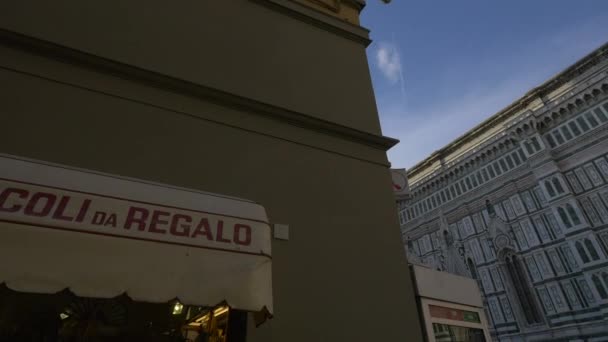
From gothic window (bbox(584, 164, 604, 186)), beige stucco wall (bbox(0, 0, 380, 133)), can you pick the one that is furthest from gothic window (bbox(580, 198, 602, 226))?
beige stucco wall (bbox(0, 0, 380, 133))

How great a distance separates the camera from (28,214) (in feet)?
6.73

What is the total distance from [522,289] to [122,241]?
1031 inches

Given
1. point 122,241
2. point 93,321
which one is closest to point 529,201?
point 93,321

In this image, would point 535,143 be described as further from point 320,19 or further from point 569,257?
point 320,19

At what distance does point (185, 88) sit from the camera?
3.87 m

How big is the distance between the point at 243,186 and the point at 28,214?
187 centimetres

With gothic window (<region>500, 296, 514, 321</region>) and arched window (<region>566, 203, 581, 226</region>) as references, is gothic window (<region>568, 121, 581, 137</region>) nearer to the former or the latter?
arched window (<region>566, 203, 581, 226</region>)

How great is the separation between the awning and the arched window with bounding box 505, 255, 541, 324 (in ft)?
82.1

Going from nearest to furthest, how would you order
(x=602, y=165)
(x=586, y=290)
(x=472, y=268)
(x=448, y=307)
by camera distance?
(x=448, y=307) → (x=586, y=290) → (x=602, y=165) → (x=472, y=268)

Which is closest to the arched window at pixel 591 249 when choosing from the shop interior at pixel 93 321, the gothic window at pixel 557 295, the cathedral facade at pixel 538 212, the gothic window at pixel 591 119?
the cathedral facade at pixel 538 212

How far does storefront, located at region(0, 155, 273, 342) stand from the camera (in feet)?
6.43

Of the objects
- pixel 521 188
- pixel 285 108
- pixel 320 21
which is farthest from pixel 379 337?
pixel 521 188

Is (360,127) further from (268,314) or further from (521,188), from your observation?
(521,188)

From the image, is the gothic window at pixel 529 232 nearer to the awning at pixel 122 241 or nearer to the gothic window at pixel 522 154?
the gothic window at pixel 522 154
